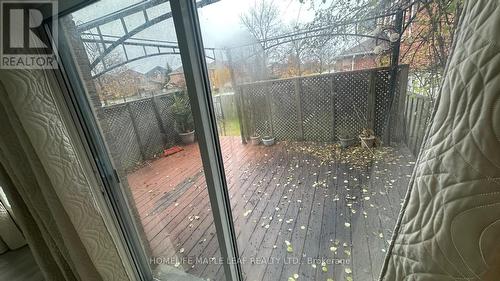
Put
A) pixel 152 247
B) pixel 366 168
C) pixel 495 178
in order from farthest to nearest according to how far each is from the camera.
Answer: pixel 152 247 < pixel 366 168 < pixel 495 178

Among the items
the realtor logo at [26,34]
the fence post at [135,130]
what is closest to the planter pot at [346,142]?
the fence post at [135,130]

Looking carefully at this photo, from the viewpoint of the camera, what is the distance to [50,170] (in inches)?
31.3

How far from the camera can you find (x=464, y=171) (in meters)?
0.31

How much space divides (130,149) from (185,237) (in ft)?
1.80

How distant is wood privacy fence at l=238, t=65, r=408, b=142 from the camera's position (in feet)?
2.01

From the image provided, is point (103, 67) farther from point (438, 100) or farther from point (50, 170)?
point (438, 100)

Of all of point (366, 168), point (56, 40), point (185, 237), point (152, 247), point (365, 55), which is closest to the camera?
point (365, 55)

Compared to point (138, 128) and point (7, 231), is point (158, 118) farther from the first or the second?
point (7, 231)

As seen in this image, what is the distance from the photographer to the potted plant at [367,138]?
0.67 metres

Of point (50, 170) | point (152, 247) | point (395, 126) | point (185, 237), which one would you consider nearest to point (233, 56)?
point (395, 126)

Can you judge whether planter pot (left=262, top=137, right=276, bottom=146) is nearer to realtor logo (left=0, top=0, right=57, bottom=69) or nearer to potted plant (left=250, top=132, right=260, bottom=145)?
potted plant (left=250, top=132, right=260, bottom=145)

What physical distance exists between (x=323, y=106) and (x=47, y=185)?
1.13 meters

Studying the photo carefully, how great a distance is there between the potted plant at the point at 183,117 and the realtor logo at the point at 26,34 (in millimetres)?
530

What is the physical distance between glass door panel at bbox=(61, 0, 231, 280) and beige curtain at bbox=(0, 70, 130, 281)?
20cm
